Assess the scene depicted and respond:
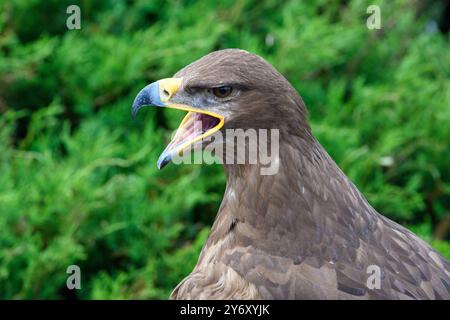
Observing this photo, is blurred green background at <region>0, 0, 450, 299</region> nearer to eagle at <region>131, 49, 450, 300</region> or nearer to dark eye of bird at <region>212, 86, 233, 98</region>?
eagle at <region>131, 49, 450, 300</region>

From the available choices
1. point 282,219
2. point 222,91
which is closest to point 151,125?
point 222,91

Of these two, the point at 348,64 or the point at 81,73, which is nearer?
the point at 81,73

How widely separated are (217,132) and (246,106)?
0.12 metres

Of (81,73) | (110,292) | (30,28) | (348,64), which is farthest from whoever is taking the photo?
(348,64)

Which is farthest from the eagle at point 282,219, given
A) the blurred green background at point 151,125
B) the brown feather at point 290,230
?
the blurred green background at point 151,125

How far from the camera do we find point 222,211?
2934mm

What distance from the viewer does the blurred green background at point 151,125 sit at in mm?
3936

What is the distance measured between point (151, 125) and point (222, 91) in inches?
64.3

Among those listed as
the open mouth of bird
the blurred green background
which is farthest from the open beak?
the blurred green background

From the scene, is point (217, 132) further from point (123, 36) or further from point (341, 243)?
point (123, 36)

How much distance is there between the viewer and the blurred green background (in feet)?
12.9

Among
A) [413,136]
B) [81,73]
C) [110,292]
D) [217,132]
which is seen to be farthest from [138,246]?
[413,136]

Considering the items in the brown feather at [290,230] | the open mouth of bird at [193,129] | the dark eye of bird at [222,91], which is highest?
the dark eye of bird at [222,91]

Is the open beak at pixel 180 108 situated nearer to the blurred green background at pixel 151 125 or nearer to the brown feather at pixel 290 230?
the brown feather at pixel 290 230
